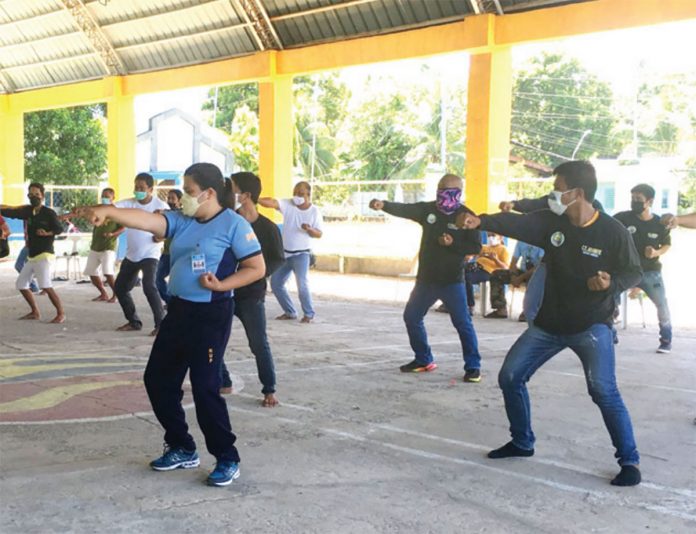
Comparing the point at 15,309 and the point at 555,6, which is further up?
the point at 555,6

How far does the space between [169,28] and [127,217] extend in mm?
17993

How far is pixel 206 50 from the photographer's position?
21.4m

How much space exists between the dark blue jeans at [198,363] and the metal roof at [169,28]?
39.1ft

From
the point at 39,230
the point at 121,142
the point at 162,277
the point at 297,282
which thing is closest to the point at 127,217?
the point at 162,277

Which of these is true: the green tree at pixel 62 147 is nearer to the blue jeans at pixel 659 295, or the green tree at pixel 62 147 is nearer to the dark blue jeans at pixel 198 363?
the blue jeans at pixel 659 295

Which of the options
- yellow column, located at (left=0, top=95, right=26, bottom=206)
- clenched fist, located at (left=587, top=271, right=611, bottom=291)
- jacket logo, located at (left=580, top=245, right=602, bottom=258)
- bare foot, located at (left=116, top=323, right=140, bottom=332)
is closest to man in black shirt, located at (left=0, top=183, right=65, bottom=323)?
bare foot, located at (left=116, top=323, right=140, bottom=332)

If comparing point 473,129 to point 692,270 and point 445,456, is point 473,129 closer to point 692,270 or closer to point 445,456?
point 692,270

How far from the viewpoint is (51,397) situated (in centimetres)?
714

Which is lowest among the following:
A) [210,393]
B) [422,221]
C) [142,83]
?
[210,393]

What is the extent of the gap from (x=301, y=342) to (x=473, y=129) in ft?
25.0

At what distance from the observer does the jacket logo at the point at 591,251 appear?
512 cm

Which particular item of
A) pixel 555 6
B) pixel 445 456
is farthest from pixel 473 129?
pixel 445 456

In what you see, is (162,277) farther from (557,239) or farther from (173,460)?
(557,239)

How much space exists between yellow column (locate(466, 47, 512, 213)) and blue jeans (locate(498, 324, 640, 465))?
1094 cm
